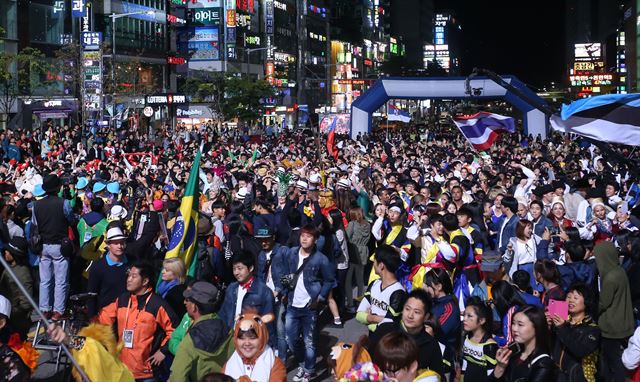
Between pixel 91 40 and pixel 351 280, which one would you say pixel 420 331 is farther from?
pixel 91 40

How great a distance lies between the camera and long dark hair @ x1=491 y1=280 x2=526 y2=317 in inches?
269

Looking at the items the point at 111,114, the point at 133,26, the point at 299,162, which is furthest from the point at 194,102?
the point at 299,162

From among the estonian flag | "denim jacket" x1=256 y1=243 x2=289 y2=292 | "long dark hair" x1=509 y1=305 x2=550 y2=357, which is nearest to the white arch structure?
"denim jacket" x1=256 y1=243 x2=289 y2=292

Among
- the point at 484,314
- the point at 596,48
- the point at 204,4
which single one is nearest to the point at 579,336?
the point at 484,314

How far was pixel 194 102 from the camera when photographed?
7288 centimetres

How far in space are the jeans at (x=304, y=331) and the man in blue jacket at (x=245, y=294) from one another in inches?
39.9

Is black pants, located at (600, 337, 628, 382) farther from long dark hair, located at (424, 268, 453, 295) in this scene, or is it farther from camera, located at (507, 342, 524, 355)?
camera, located at (507, 342, 524, 355)

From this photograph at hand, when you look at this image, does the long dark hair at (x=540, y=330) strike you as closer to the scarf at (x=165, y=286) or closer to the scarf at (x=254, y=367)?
the scarf at (x=254, y=367)

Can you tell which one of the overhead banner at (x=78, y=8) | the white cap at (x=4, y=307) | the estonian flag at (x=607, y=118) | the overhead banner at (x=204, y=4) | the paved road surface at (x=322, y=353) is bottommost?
the paved road surface at (x=322, y=353)

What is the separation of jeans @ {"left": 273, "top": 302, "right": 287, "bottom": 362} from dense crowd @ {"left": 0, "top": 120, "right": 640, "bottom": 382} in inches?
0.9

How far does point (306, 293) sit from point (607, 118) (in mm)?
3249

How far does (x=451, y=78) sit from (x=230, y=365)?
3322 centimetres

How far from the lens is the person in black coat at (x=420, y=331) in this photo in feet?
18.2

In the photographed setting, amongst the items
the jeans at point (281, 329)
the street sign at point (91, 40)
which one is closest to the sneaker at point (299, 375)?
the jeans at point (281, 329)
